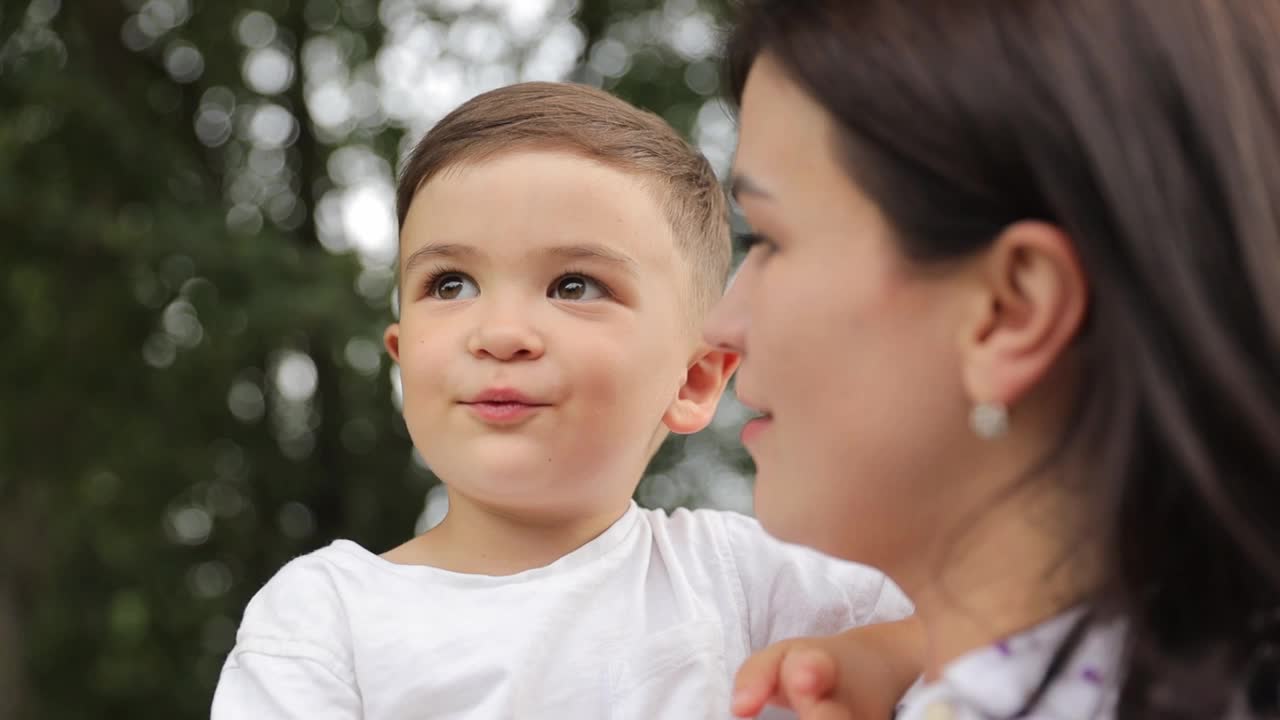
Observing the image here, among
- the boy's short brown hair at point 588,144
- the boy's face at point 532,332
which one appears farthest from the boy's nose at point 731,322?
the boy's short brown hair at point 588,144

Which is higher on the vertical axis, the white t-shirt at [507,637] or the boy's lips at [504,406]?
the boy's lips at [504,406]

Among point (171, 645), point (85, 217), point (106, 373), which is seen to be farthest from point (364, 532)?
point (85, 217)

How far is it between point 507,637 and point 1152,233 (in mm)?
1044

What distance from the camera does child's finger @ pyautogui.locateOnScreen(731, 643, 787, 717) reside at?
1807mm

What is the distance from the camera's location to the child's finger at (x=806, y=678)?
179 cm

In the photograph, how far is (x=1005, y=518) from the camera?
5.12ft

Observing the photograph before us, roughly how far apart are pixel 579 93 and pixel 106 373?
5541mm

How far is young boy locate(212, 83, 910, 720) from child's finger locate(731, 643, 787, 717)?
0.53 ft

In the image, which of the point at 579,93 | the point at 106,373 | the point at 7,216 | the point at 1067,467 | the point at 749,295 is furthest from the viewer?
the point at 106,373

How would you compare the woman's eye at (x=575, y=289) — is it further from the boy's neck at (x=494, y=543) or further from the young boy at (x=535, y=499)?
the boy's neck at (x=494, y=543)

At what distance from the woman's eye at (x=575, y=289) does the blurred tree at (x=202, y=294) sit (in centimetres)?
460

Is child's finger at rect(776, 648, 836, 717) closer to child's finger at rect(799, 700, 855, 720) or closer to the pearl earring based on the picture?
child's finger at rect(799, 700, 855, 720)

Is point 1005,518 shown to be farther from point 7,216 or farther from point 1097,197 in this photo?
point 7,216

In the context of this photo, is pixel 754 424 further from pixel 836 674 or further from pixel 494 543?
pixel 494 543
